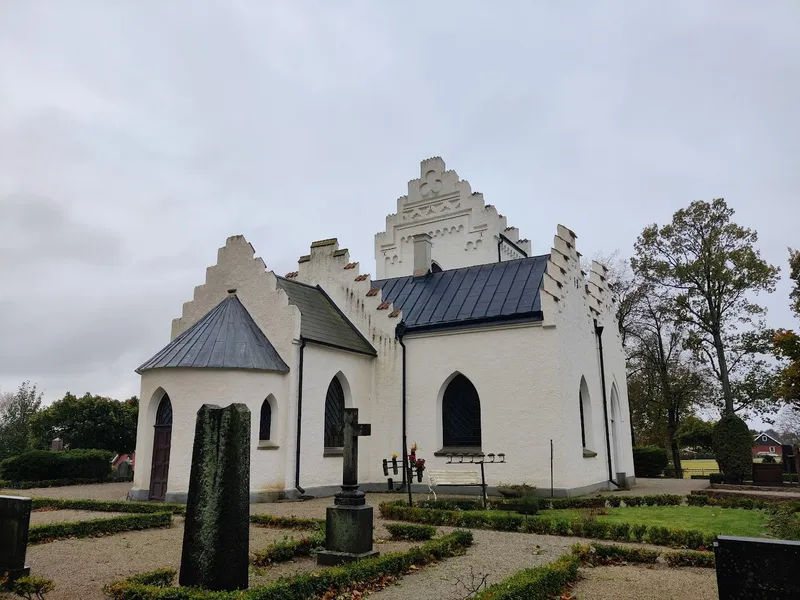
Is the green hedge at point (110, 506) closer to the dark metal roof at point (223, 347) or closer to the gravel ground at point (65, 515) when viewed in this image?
the gravel ground at point (65, 515)

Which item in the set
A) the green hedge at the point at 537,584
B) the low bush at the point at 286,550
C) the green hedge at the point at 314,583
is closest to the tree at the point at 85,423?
the low bush at the point at 286,550

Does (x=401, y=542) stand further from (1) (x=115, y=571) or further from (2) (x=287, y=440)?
(2) (x=287, y=440)

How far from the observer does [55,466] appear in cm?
2183

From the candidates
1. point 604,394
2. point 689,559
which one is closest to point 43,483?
point 604,394

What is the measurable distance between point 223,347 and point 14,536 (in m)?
9.97

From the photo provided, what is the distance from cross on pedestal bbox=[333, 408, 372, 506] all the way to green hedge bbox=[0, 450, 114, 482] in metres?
17.2

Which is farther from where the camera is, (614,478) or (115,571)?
(614,478)

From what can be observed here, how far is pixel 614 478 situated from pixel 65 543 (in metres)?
17.2

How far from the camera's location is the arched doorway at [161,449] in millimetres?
16328

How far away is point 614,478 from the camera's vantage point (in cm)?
2077

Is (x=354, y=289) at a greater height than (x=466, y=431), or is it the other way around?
(x=354, y=289)

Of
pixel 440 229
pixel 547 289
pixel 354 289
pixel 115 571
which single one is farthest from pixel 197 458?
pixel 440 229

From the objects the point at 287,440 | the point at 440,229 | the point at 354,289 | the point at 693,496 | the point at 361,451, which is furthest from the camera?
the point at 440,229

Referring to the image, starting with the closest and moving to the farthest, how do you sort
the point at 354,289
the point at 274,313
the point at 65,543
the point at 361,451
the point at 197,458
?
the point at 197,458, the point at 65,543, the point at 274,313, the point at 361,451, the point at 354,289
